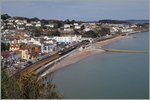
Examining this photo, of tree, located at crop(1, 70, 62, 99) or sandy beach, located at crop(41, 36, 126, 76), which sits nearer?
tree, located at crop(1, 70, 62, 99)

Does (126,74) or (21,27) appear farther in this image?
(21,27)

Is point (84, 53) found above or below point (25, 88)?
below

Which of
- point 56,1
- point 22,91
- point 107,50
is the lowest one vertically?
point 107,50

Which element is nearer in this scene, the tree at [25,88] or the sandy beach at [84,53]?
the tree at [25,88]

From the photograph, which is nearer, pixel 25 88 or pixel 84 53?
pixel 25 88

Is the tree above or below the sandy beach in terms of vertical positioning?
above

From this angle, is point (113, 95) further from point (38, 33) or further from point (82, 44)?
point (82, 44)

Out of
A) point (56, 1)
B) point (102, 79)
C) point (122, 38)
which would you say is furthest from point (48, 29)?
point (56, 1)

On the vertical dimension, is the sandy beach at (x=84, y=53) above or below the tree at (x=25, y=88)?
below
